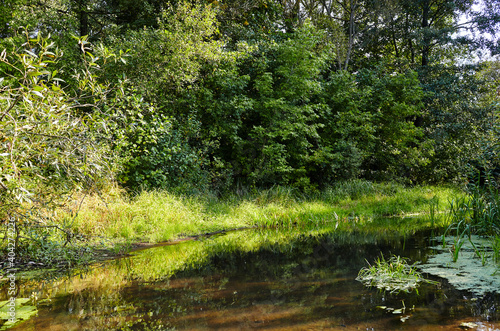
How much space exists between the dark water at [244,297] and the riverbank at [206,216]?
0.68m

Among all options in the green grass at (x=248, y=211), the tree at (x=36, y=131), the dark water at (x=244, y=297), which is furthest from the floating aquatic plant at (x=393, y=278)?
the green grass at (x=248, y=211)

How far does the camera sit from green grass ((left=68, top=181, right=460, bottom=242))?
7.24m

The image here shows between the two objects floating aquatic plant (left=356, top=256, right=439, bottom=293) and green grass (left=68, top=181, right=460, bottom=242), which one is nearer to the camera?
floating aquatic plant (left=356, top=256, right=439, bottom=293)

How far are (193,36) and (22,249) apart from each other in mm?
8157

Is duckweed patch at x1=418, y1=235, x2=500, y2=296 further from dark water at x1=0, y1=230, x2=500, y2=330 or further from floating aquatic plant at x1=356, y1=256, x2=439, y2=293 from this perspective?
floating aquatic plant at x1=356, y1=256, x2=439, y2=293

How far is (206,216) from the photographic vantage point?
9.05 metres

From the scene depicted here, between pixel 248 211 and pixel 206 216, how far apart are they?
130cm

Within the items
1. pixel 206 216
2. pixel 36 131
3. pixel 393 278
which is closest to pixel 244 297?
pixel 393 278

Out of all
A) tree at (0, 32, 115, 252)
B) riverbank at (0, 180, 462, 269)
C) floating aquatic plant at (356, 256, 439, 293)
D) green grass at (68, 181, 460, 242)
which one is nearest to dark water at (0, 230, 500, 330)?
floating aquatic plant at (356, 256, 439, 293)

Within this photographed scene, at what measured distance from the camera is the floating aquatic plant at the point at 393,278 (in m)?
4.12

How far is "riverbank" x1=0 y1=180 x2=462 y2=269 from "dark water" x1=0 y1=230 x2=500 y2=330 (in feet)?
2.23

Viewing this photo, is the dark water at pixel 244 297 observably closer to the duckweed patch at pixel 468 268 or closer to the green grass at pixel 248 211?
the duckweed patch at pixel 468 268

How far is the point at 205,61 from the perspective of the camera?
11883mm

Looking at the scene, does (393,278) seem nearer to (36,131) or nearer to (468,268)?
(468,268)
